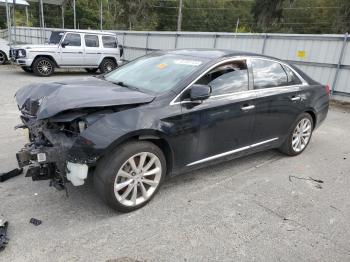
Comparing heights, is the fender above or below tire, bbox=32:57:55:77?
above

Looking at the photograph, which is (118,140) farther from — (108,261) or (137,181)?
(108,261)

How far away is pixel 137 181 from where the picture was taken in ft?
10.8

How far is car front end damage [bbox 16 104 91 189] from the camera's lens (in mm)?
2893

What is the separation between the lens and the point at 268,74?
444cm

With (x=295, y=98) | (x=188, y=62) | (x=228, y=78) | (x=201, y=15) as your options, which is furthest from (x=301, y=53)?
(x=201, y=15)

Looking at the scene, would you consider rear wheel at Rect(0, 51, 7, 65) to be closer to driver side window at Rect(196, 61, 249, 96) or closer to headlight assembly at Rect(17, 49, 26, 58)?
headlight assembly at Rect(17, 49, 26, 58)

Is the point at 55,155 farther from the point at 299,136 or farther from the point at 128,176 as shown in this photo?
the point at 299,136

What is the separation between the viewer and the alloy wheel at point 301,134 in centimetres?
502

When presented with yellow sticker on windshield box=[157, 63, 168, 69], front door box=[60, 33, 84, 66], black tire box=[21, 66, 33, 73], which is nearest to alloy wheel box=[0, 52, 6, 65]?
black tire box=[21, 66, 33, 73]

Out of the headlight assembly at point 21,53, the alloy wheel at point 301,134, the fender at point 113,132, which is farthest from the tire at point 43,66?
the fender at point 113,132

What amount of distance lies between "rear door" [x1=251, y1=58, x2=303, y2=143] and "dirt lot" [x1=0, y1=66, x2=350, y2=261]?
59cm

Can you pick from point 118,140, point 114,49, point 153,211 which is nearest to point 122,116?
point 118,140

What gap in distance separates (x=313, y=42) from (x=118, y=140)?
9.48 meters

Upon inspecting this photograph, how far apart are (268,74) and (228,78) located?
2.71 feet
